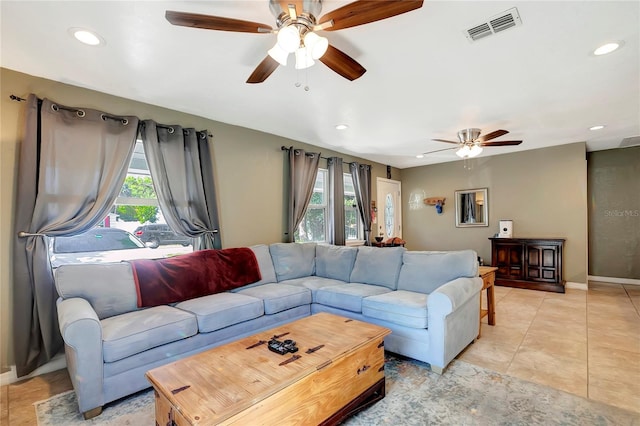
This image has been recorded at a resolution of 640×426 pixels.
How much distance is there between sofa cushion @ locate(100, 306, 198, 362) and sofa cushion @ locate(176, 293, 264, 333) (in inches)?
3.2

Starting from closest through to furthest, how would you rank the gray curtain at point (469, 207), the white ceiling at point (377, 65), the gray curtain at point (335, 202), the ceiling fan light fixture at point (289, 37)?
the ceiling fan light fixture at point (289, 37) < the white ceiling at point (377, 65) < the gray curtain at point (335, 202) < the gray curtain at point (469, 207)

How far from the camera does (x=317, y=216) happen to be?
205 inches

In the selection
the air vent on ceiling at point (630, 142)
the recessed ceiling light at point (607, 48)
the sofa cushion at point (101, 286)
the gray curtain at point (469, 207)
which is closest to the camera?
the recessed ceiling light at point (607, 48)

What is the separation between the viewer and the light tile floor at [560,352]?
2.13 m

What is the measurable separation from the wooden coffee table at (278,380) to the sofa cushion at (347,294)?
0.78 m

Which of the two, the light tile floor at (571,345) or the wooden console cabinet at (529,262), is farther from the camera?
the wooden console cabinet at (529,262)

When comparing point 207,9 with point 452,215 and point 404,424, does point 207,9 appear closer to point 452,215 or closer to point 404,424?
point 404,424

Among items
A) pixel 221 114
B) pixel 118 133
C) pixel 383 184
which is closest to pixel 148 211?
pixel 118 133

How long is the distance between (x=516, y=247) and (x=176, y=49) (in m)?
5.86

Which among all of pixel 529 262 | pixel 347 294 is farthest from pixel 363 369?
pixel 529 262

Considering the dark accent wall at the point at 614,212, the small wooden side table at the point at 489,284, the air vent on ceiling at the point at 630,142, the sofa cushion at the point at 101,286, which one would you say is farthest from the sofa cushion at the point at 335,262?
the dark accent wall at the point at 614,212

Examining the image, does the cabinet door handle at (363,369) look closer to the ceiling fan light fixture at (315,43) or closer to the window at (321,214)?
the ceiling fan light fixture at (315,43)

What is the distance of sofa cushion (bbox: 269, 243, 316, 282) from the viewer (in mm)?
3789

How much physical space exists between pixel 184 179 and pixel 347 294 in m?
2.19
